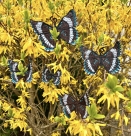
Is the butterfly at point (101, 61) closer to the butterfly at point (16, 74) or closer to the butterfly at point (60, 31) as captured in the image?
the butterfly at point (60, 31)

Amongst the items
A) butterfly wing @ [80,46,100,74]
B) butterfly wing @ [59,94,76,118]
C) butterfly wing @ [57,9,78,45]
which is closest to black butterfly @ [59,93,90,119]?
butterfly wing @ [59,94,76,118]

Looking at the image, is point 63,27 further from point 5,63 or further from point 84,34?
point 84,34

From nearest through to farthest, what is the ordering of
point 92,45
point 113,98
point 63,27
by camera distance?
point 113,98 < point 63,27 < point 92,45

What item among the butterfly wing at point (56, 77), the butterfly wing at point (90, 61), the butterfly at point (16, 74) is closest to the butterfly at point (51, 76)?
the butterfly wing at point (56, 77)

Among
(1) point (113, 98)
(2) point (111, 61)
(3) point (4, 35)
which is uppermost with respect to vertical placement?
(3) point (4, 35)

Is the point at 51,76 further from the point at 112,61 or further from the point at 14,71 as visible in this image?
the point at 112,61

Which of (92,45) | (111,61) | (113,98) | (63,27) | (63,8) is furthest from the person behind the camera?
(63,8)

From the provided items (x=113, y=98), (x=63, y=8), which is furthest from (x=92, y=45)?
(x=113, y=98)

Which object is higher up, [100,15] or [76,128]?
[100,15]
